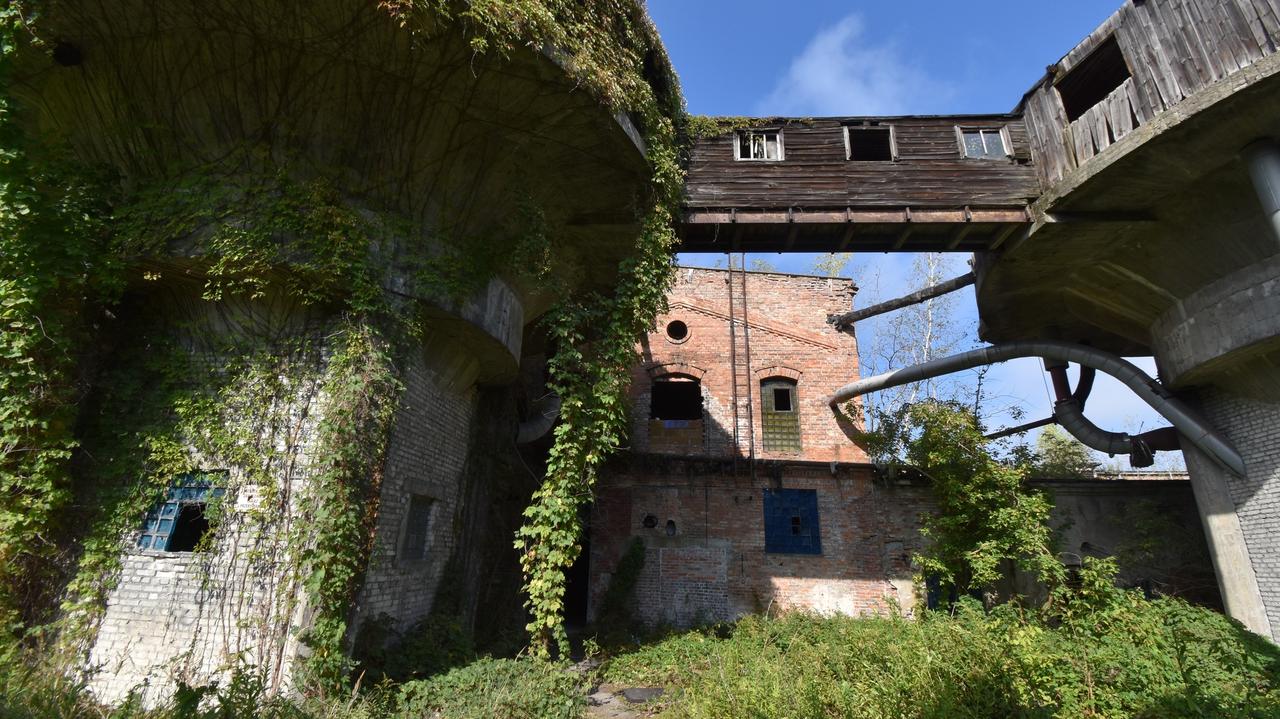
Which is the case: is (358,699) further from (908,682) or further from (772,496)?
(772,496)

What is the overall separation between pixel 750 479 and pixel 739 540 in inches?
56.0

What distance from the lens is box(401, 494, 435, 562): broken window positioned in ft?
25.2

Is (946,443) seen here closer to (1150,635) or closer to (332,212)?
(1150,635)

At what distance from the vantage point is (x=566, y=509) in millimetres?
7559

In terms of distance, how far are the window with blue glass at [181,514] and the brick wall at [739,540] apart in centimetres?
824

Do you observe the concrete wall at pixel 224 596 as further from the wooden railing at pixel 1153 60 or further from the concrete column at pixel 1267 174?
the concrete column at pixel 1267 174

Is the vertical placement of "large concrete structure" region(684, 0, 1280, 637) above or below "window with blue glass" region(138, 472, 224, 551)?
above

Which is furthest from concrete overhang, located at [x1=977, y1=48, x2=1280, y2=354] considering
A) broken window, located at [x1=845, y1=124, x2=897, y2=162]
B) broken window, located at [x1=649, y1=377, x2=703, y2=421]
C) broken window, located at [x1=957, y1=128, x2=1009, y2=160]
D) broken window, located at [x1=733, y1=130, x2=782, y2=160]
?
broken window, located at [x1=649, y1=377, x2=703, y2=421]

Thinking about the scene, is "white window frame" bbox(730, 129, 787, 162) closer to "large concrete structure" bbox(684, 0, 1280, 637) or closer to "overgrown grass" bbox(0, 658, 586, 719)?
"large concrete structure" bbox(684, 0, 1280, 637)

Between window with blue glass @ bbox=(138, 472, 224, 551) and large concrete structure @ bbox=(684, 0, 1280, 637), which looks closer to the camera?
window with blue glass @ bbox=(138, 472, 224, 551)

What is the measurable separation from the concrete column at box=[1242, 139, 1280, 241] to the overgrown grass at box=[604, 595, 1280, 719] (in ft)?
17.7

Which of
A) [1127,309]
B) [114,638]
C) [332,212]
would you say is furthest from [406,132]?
[1127,309]

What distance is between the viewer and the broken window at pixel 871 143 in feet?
35.5

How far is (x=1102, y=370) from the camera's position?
10.6 m
